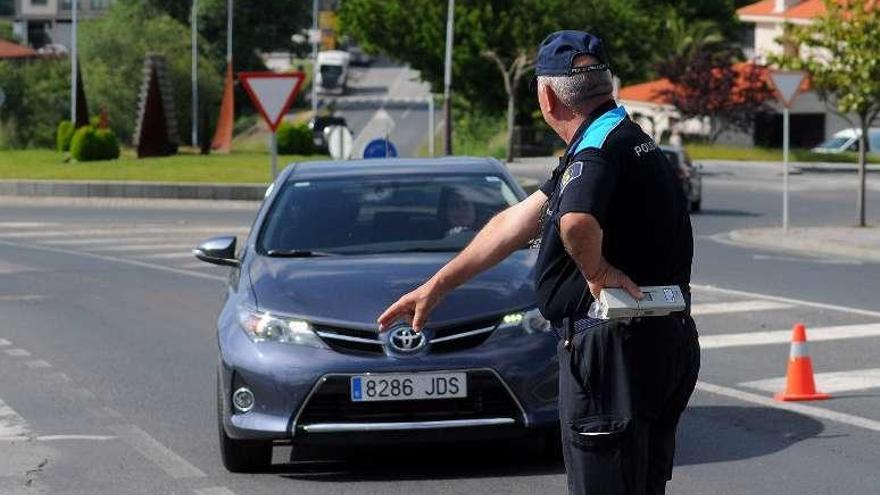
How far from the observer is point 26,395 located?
1191cm

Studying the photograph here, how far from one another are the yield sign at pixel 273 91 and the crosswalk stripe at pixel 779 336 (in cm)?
1227

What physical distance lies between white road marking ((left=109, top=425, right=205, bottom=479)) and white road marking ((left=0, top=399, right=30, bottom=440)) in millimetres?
474

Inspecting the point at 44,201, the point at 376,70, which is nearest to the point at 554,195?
the point at 44,201

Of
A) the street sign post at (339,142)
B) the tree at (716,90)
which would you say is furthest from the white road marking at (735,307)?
the tree at (716,90)

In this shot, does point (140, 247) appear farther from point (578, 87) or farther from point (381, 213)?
point (578, 87)

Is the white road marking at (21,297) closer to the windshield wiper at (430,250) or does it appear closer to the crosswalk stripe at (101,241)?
the crosswalk stripe at (101,241)

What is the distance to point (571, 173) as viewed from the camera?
5.15m

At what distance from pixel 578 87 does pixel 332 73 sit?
107778mm

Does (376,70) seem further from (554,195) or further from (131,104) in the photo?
(554,195)

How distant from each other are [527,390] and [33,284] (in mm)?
12491

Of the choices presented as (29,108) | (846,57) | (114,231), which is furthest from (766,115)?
(114,231)

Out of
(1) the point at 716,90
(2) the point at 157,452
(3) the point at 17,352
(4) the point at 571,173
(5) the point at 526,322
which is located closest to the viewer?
(4) the point at 571,173

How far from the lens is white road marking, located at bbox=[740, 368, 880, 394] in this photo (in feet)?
39.2

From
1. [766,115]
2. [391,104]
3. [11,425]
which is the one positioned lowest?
[391,104]
